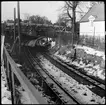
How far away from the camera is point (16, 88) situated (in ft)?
8.96

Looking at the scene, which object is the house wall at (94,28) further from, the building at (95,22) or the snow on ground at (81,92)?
the snow on ground at (81,92)

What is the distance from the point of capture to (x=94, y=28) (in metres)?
22.3

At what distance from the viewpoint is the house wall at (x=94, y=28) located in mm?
23159

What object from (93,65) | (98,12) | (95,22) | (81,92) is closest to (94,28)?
(95,22)

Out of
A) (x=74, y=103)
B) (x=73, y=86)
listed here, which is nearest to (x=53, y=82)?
(x=73, y=86)

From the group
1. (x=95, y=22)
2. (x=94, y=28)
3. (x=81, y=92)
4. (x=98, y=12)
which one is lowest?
(x=81, y=92)

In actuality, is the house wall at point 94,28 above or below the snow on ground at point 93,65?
above

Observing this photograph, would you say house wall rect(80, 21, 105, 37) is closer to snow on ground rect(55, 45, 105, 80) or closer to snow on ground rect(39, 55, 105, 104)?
snow on ground rect(55, 45, 105, 80)

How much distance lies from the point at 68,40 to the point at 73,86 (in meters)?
14.5

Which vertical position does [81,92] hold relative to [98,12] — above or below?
below

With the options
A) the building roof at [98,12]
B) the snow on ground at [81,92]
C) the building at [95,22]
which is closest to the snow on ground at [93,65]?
the snow on ground at [81,92]

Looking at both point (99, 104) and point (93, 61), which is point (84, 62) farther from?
point (99, 104)

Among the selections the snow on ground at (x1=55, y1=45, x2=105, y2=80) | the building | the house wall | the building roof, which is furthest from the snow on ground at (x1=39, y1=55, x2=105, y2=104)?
the building roof

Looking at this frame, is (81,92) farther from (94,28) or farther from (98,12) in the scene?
(98,12)
